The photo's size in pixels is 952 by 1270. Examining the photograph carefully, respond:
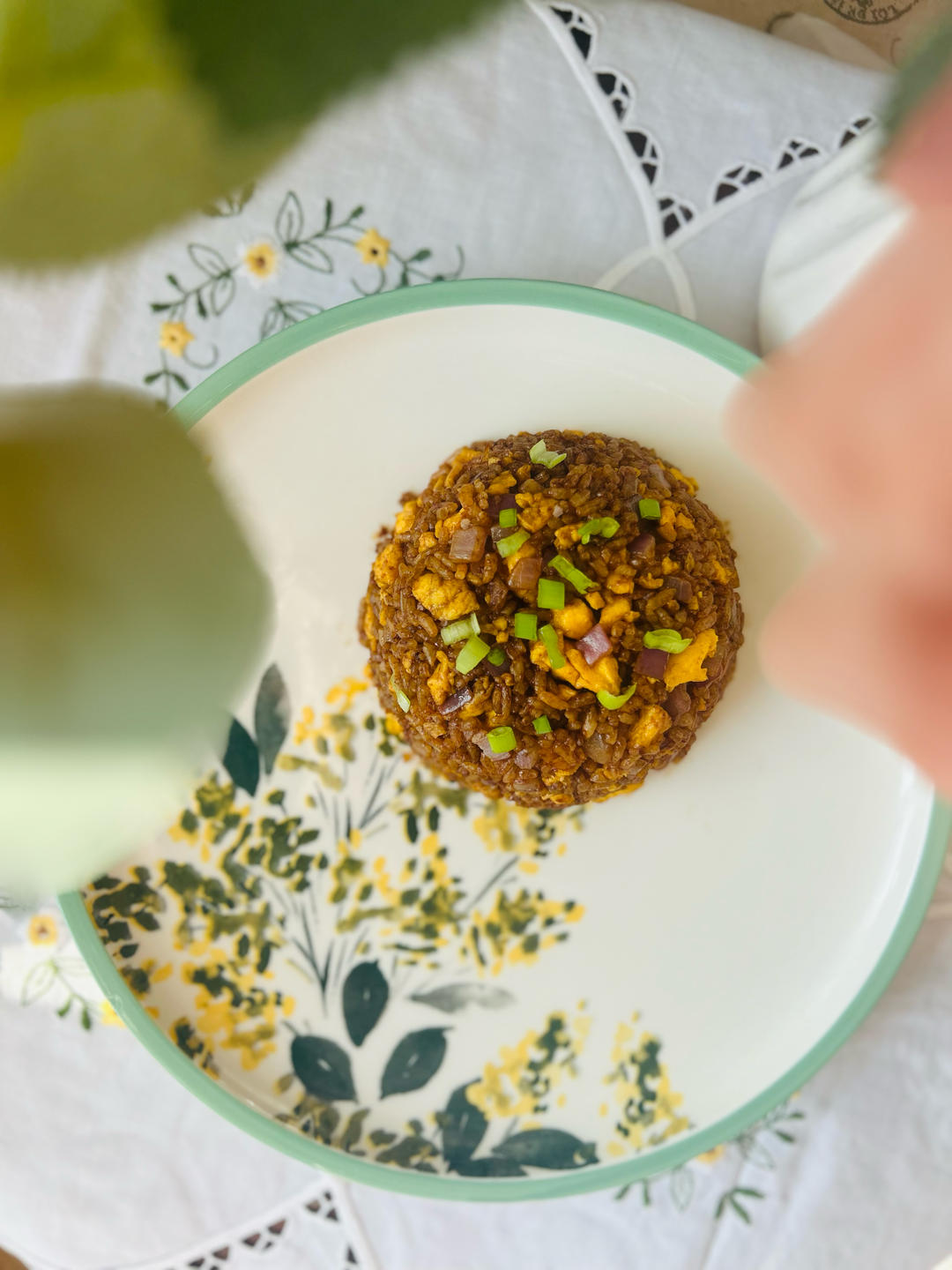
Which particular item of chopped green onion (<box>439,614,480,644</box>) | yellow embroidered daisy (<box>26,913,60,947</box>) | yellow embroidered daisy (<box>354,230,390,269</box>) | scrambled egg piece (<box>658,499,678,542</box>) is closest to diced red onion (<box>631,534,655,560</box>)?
scrambled egg piece (<box>658,499,678,542</box>)

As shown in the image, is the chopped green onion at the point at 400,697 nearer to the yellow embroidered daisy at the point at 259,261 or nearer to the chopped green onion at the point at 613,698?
the chopped green onion at the point at 613,698

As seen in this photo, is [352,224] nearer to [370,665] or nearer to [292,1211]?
[370,665]

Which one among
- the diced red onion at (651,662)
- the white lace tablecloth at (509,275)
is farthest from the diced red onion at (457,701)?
the white lace tablecloth at (509,275)

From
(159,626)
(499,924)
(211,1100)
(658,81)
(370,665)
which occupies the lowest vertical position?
(211,1100)

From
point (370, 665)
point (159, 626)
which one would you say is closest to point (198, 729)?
point (159, 626)

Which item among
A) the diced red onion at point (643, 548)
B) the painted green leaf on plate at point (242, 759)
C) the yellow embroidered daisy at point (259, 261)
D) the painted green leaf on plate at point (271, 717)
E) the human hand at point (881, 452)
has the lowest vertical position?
the painted green leaf on plate at point (242, 759)

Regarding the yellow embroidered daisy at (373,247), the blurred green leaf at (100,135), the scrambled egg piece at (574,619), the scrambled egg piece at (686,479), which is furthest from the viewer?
the yellow embroidered daisy at (373,247)

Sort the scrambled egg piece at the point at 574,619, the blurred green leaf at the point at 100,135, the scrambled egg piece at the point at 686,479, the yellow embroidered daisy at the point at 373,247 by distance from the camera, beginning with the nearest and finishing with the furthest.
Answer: the blurred green leaf at the point at 100,135 < the scrambled egg piece at the point at 574,619 < the scrambled egg piece at the point at 686,479 < the yellow embroidered daisy at the point at 373,247
